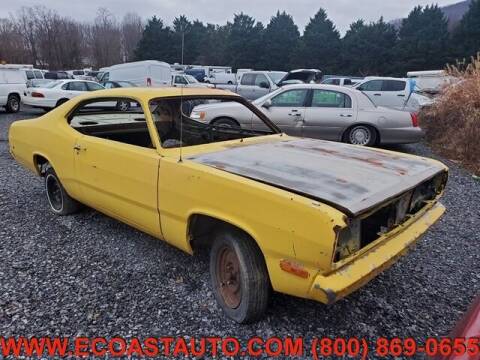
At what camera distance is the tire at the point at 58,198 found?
405 centimetres

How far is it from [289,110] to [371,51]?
37.7 metres

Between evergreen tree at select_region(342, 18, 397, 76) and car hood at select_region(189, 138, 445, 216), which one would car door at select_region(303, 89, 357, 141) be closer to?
car hood at select_region(189, 138, 445, 216)

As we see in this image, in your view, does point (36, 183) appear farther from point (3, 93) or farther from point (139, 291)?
point (3, 93)

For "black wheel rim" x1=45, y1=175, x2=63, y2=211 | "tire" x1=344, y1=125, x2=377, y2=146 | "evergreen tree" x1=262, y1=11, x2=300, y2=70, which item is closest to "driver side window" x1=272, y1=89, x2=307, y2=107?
"tire" x1=344, y1=125, x2=377, y2=146

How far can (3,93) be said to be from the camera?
45.2ft

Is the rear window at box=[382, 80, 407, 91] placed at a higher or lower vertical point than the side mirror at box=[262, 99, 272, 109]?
higher

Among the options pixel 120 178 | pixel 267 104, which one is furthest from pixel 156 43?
pixel 120 178

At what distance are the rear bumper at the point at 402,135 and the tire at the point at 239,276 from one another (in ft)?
20.8

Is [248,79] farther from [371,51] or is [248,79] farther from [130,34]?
[130,34]

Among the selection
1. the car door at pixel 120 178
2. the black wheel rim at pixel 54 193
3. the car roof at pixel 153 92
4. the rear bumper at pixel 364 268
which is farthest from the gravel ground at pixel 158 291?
the car roof at pixel 153 92

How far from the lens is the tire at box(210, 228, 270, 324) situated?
2.31 metres

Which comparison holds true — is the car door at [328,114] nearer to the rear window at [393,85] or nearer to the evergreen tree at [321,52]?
the rear window at [393,85]

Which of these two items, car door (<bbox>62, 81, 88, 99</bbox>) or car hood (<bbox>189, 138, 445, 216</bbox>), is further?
car door (<bbox>62, 81, 88, 99</bbox>)

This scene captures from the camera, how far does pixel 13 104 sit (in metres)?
14.4
